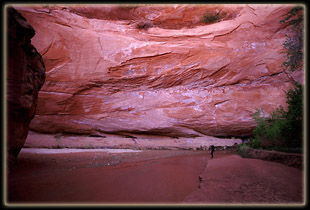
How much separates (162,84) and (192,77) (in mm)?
2602

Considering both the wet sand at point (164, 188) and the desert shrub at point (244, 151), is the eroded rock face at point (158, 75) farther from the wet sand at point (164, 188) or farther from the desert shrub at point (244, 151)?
the wet sand at point (164, 188)

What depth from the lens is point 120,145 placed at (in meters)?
13.8

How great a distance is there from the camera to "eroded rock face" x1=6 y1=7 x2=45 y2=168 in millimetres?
5352

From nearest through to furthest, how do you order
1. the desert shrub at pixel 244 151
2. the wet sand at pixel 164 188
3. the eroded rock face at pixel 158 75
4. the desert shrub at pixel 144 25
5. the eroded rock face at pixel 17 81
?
the wet sand at pixel 164 188, the eroded rock face at pixel 17 81, the desert shrub at pixel 244 151, the eroded rock face at pixel 158 75, the desert shrub at pixel 144 25

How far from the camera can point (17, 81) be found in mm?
5512

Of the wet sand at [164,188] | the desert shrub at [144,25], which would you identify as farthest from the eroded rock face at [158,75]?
the wet sand at [164,188]

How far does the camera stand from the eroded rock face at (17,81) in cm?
535

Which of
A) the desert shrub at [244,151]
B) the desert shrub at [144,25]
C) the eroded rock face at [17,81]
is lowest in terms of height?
the desert shrub at [244,151]

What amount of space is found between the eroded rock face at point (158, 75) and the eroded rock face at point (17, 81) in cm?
804

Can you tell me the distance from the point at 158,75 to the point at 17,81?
1085 centimetres

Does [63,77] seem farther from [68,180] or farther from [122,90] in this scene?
[68,180]

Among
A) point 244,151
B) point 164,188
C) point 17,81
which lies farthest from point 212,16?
point 164,188

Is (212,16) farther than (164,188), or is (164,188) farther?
(212,16)

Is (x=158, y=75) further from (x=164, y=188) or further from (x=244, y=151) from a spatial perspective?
(x=164, y=188)
